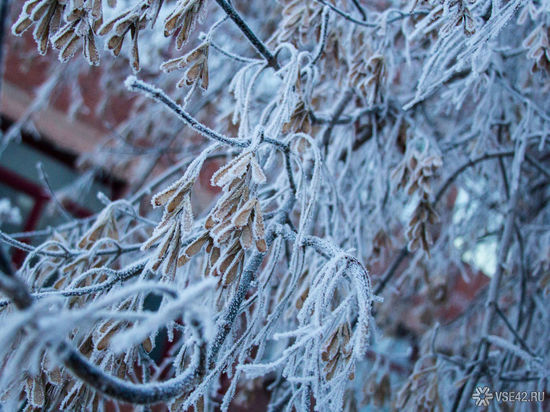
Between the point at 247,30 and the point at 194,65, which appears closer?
the point at 194,65

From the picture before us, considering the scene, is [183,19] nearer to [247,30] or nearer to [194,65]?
[194,65]

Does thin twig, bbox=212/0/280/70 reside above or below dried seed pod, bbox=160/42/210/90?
above

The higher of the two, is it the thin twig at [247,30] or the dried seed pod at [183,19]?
the thin twig at [247,30]

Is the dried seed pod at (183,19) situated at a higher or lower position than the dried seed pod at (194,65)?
higher

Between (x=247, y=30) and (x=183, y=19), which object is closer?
(x=183, y=19)

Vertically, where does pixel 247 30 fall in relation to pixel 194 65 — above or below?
above

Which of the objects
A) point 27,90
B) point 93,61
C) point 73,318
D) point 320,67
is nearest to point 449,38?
point 320,67

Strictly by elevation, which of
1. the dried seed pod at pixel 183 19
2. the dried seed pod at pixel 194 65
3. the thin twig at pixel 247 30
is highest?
the thin twig at pixel 247 30

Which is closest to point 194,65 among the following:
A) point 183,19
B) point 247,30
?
point 183,19

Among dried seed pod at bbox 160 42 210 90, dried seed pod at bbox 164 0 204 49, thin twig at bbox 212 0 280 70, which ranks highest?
thin twig at bbox 212 0 280 70

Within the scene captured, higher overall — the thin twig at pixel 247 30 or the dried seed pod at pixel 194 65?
the thin twig at pixel 247 30

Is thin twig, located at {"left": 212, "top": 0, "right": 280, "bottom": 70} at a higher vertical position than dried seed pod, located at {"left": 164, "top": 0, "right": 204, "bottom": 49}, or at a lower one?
higher

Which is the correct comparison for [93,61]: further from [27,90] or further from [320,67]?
[27,90]

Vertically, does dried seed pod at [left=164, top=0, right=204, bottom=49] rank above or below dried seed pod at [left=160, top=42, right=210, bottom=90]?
above
